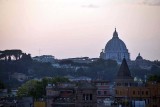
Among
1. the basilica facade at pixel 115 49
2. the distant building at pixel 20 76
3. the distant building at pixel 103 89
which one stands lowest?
the distant building at pixel 103 89

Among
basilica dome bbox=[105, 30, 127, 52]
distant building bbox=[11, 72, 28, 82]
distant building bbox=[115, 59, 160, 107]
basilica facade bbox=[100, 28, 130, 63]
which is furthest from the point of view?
basilica dome bbox=[105, 30, 127, 52]

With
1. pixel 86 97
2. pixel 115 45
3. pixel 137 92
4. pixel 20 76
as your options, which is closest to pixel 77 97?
pixel 86 97

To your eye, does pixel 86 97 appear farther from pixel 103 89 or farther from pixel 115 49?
pixel 115 49

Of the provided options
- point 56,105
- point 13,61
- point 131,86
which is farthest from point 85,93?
point 13,61

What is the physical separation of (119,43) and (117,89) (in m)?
95.1

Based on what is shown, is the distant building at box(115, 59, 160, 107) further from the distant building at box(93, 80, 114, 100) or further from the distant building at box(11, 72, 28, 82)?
the distant building at box(11, 72, 28, 82)

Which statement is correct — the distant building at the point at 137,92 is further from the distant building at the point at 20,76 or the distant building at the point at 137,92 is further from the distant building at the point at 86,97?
the distant building at the point at 20,76

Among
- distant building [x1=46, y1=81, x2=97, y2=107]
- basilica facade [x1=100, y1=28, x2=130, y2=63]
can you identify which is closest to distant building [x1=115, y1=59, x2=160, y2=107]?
distant building [x1=46, y1=81, x2=97, y2=107]

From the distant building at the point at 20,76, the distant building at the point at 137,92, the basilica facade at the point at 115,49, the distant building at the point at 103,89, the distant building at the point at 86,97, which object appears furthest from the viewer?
the basilica facade at the point at 115,49

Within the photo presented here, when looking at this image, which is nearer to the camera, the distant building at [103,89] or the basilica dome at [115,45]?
the distant building at [103,89]

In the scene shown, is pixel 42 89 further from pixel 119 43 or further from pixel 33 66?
pixel 119 43

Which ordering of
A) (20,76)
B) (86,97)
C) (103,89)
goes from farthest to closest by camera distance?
(20,76)
(103,89)
(86,97)

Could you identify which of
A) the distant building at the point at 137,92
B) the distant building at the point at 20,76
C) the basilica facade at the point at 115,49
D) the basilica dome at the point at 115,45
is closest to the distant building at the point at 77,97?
the distant building at the point at 137,92

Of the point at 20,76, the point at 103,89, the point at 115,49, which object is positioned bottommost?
the point at 103,89
